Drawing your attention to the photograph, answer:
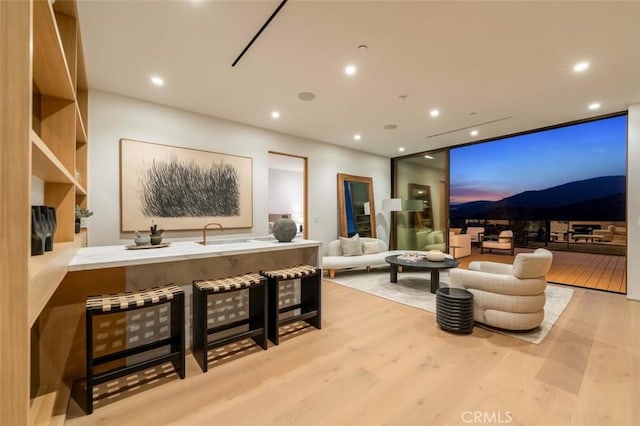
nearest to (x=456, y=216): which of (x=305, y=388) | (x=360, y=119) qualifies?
(x=360, y=119)

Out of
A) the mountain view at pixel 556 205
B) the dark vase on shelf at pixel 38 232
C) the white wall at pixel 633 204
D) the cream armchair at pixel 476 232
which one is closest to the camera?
the dark vase on shelf at pixel 38 232

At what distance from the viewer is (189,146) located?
4176mm

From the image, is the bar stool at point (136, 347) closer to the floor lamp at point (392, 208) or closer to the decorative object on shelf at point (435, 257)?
the decorative object on shelf at point (435, 257)

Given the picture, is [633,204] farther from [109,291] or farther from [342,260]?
[109,291]

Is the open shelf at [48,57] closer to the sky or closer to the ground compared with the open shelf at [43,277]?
closer to the sky

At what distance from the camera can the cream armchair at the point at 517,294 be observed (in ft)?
9.05

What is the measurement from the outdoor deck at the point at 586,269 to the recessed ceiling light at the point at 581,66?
3.34m

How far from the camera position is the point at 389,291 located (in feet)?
14.6

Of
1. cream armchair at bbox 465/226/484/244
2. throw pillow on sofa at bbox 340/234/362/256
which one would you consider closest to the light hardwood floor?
throw pillow on sofa at bbox 340/234/362/256

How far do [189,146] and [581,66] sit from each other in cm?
512

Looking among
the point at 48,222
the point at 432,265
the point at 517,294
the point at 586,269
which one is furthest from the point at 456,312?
the point at 586,269

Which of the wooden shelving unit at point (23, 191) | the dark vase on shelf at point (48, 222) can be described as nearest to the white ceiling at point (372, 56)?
the wooden shelving unit at point (23, 191)

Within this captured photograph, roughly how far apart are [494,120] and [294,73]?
3.63 meters

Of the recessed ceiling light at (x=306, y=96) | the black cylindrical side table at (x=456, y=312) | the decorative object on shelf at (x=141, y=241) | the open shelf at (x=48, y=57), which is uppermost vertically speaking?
the recessed ceiling light at (x=306, y=96)
